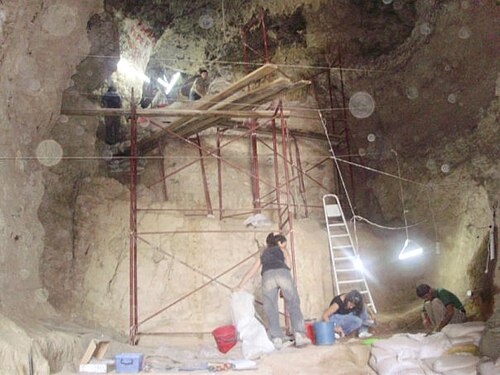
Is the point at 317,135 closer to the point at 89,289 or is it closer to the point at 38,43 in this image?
the point at 89,289

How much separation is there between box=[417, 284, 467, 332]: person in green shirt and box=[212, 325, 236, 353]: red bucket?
2552mm

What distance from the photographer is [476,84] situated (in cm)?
759

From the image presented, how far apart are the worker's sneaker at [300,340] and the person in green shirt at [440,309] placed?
1719mm

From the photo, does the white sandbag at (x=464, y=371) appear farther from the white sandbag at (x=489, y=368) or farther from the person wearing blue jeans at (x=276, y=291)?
the person wearing blue jeans at (x=276, y=291)

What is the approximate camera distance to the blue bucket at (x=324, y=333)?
5.79 metres

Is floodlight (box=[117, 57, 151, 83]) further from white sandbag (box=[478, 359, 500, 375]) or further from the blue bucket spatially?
white sandbag (box=[478, 359, 500, 375])

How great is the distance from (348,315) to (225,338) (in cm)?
188

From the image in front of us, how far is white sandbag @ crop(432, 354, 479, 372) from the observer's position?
4992mm

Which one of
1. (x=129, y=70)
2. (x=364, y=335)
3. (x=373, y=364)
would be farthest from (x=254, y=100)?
(x=129, y=70)

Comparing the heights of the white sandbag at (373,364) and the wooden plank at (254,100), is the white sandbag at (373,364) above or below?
below

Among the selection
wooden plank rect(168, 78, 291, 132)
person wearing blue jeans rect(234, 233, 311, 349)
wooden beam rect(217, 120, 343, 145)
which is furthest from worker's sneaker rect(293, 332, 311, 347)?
wooden beam rect(217, 120, 343, 145)

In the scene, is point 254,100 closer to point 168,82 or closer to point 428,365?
point 428,365

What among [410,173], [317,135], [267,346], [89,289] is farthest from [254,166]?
[267,346]

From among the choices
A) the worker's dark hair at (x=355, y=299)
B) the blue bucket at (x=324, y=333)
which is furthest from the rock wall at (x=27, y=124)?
the worker's dark hair at (x=355, y=299)
